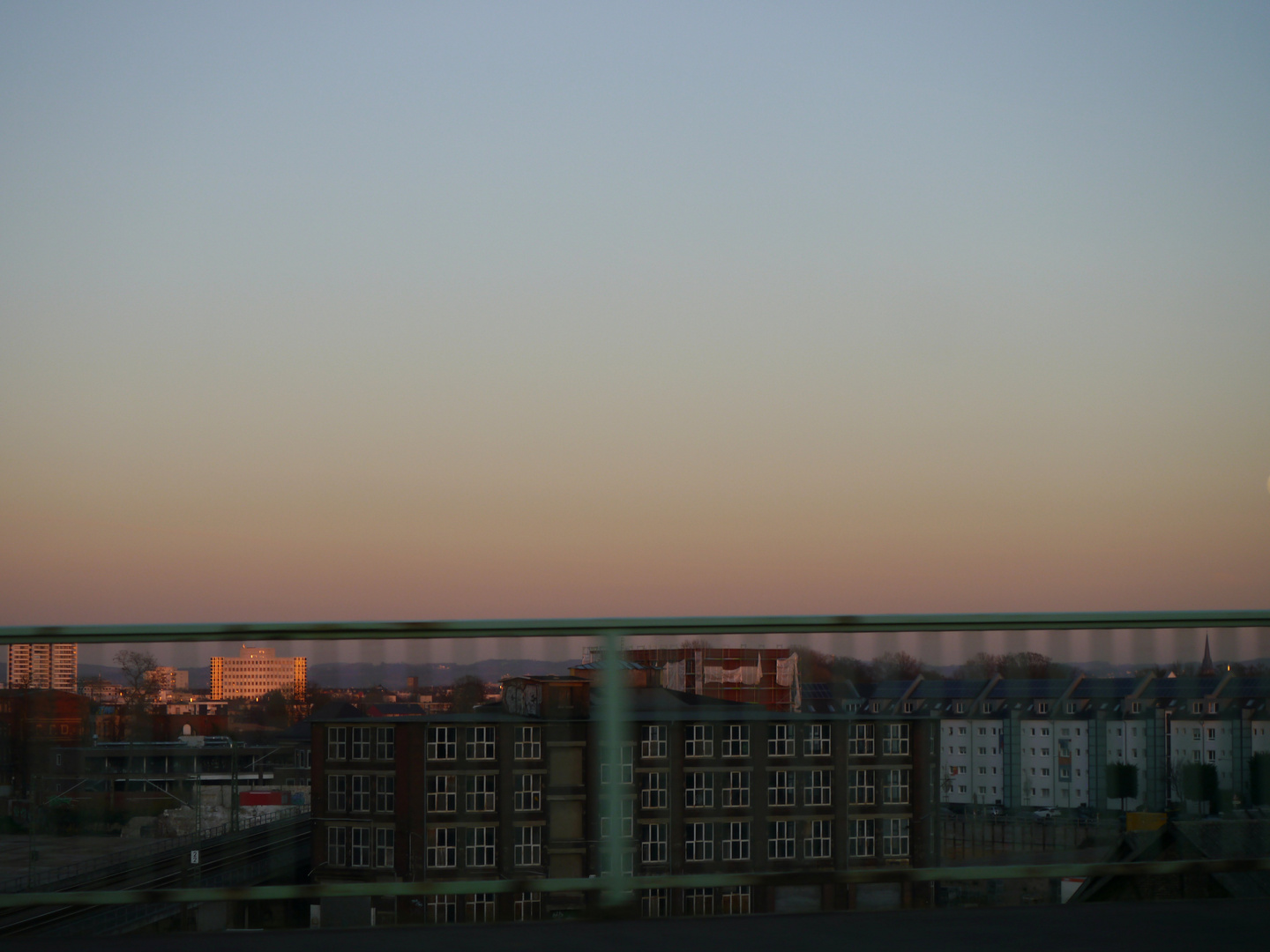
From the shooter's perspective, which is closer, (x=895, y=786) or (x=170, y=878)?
(x=170, y=878)

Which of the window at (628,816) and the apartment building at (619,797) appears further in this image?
the window at (628,816)

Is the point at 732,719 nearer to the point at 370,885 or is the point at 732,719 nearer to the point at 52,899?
the point at 370,885

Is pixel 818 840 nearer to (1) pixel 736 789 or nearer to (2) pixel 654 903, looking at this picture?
(1) pixel 736 789

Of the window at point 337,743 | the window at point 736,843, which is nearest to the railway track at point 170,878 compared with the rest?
the window at point 337,743

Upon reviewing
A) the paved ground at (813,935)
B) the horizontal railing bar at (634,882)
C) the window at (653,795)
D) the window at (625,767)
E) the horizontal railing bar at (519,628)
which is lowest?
the paved ground at (813,935)

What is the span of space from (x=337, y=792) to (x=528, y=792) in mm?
843

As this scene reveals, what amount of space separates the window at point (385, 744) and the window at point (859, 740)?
6.71ft

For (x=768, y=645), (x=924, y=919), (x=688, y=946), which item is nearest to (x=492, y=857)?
(x=688, y=946)

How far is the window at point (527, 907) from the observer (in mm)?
5461

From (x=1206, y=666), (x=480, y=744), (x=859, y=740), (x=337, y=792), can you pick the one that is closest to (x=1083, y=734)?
(x=1206, y=666)

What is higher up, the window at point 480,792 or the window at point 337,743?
the window at point 337,743

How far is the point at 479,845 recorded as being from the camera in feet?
17.9

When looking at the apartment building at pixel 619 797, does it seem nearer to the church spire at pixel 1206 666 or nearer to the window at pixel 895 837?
the window at pixel 895 837

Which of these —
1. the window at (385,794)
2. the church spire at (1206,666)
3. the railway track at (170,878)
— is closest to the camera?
the railway track at (170,878)
